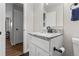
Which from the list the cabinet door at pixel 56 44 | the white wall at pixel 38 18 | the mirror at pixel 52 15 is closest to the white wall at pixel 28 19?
the white wall at pixel 38 18

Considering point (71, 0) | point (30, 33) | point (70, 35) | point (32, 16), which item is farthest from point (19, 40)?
point (71, 0)

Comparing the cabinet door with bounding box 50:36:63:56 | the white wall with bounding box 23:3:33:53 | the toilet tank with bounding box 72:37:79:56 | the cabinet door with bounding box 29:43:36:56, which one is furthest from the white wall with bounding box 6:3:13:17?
the toilet tank with bounding box 72:37:79:56

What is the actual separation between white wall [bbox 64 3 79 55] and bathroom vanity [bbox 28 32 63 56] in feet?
0.24

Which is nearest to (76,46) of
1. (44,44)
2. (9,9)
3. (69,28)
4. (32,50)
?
(69,28)

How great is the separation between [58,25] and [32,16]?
0.31m

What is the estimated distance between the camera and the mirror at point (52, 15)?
0.88m

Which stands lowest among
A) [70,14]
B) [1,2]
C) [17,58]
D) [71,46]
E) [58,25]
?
[17,58]

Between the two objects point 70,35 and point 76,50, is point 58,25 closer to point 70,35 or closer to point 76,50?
point 70,35

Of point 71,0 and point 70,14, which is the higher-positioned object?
point 71,0

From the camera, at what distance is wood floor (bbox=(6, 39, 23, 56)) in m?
0.87

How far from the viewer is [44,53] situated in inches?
32.7

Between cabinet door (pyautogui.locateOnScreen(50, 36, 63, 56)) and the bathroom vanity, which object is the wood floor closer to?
the bathroom vanity

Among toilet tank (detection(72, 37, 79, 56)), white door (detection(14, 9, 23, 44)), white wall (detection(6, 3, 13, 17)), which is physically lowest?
toilet tank (detection(72, 37, 79, 56))

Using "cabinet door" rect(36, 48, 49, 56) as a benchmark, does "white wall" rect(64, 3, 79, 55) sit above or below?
above
